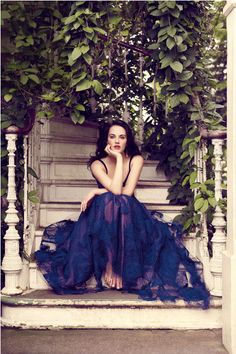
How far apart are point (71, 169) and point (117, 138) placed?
3.23ft

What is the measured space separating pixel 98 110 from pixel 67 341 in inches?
102

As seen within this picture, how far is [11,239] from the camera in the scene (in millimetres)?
3391

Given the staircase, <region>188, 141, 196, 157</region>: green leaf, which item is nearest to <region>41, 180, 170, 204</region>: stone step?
the staircase

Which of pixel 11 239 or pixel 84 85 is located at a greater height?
pixel 84 85

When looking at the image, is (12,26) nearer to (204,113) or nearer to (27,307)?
(204,113)

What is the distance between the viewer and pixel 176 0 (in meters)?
3.23

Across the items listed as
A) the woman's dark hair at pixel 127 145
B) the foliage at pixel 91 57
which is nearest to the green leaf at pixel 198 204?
the foliage at pixel 91 57

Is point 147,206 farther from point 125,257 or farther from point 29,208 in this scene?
point 29,208

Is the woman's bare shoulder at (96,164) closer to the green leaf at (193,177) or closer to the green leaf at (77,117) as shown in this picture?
the green leaf at (77,117)

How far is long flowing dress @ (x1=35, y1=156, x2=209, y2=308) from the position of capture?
10.8 feet

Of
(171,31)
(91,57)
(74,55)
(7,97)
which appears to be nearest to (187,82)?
(171,31)

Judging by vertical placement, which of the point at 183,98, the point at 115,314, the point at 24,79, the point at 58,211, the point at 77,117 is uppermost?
the point at 24,79

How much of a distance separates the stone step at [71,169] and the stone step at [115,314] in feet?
4.70

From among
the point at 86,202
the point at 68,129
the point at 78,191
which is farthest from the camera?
the point at 68,129
